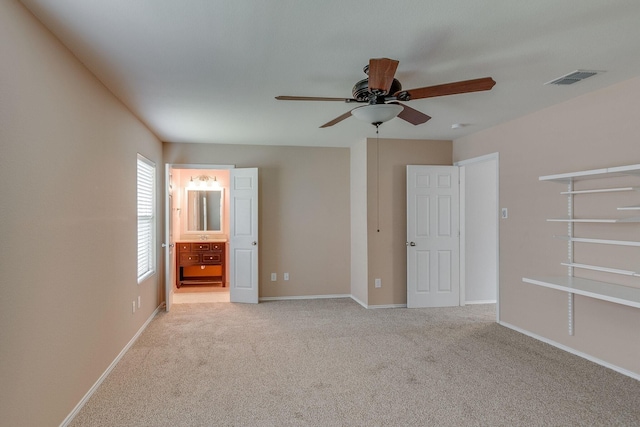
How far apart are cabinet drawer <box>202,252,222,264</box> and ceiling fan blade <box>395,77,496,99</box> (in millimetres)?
5219

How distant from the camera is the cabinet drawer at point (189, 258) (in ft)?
22.9

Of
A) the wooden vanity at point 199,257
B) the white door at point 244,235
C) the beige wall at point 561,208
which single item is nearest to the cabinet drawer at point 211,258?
the wooden vanity at point 199,257

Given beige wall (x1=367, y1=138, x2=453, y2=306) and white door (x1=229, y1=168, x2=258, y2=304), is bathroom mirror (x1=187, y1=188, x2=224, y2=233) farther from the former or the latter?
beige wall (x1=367, y1=138, x2=453, y2=306)

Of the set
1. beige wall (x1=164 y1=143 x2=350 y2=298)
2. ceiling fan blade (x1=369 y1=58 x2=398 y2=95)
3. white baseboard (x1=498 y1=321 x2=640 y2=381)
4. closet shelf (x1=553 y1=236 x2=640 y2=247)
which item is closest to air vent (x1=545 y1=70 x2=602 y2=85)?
closet shelf (x1=553 y1=236 x2=640 y2=247)

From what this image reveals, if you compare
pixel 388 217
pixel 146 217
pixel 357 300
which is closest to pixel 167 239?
pixel 146 217

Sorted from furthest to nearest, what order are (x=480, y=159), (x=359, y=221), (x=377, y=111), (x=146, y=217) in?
(x=359, y=221), (x=480, y=159), (x=146, y=217), (x=377, y=111)

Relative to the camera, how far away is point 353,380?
3133 mm

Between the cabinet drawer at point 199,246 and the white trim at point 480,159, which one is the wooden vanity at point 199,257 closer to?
the cabinet drawer at point 199,246

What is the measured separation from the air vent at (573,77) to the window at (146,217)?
4092 mm

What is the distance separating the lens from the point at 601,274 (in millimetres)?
3451

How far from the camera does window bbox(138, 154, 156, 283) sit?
459 centimetres

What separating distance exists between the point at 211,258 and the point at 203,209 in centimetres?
93

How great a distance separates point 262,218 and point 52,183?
383 centimetres

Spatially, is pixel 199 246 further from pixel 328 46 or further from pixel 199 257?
pixel 328 46
